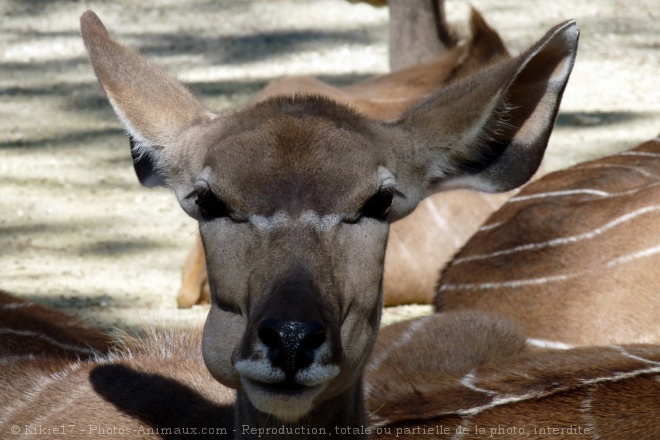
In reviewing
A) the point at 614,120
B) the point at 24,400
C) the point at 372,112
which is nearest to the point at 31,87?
the point at 372,112

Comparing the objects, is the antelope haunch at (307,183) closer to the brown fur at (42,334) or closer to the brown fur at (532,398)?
the brown fur at (532,398)

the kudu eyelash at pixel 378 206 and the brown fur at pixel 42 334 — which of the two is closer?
the kudu eyelash at pixel 378 206

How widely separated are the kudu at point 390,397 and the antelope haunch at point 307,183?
0.78 ft

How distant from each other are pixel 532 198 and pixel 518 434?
1809 mm

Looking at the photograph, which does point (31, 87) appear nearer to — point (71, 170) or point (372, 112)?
point (71, 170)

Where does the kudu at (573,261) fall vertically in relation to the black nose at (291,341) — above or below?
below

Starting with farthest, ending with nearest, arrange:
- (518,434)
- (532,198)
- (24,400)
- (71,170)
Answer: (71,170) → (532,198) → (24,400) → (518,434)

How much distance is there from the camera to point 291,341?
1.84 m

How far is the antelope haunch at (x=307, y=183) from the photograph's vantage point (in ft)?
6.31

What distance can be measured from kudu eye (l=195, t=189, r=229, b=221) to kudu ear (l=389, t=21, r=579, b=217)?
1.19 ft

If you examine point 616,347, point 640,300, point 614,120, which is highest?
point 616,347

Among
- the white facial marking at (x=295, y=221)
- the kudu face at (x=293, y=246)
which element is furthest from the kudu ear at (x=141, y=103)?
the white facial marking at (x=295, y=221)

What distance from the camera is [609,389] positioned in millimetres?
2492

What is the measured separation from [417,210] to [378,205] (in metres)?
2.38
